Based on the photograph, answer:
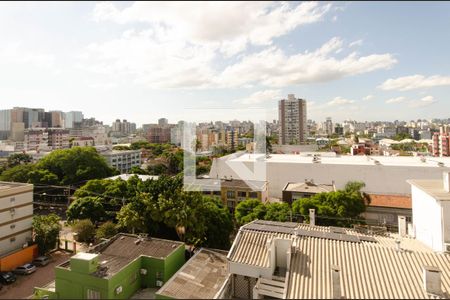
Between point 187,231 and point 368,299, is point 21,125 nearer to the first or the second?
point 187,231

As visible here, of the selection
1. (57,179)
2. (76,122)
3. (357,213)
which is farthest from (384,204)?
(76,122)

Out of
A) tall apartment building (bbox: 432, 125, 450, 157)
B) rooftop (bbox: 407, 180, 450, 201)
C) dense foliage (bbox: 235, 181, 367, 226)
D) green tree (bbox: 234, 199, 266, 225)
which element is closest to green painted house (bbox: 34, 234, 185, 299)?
green tree (bbox: 234, 199, 266, 225)

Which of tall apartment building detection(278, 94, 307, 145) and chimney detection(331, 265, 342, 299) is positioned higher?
tall apartment building detection(278, 94, 307, 145)

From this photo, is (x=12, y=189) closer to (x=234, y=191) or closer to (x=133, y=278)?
(x=133, y=278)

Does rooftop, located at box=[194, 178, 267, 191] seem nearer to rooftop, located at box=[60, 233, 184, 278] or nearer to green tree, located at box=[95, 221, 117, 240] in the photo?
green tree, located at box=[95, 221, 117, 240]

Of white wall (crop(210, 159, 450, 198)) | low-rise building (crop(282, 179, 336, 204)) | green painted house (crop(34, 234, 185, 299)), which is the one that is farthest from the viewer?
white wall (crop(210, 159, 450, 198))
